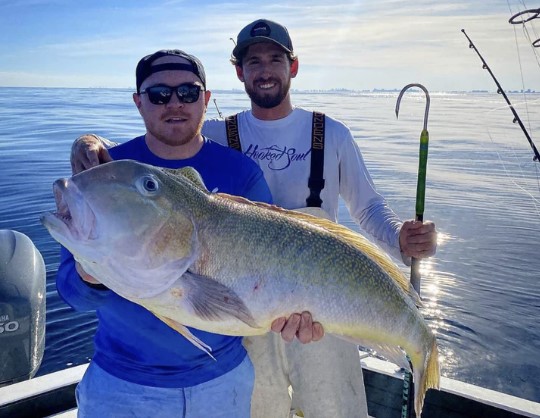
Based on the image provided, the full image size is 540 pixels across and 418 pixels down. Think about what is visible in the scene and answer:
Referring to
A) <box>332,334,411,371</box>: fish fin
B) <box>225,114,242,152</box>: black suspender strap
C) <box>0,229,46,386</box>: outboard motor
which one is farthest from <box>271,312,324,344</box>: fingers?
<box>0,229,46,386</box>: outboard motor

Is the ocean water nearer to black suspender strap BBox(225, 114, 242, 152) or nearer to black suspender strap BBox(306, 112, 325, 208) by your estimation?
black suspender strap BBox(306, 112, 325, 208)

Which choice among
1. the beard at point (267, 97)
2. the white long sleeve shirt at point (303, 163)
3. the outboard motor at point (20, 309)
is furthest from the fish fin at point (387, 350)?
the outboard motor at point (20, 309)

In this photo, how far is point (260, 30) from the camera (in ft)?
11.1

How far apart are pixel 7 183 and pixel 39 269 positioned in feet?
33.0

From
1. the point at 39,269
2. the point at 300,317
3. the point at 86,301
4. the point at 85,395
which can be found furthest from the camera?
the point at 39,269

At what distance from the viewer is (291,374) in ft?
11.5

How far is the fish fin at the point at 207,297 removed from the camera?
1979mm

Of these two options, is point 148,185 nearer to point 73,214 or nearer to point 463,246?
point 73,214

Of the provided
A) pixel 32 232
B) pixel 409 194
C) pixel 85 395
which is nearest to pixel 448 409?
pixel 85 395

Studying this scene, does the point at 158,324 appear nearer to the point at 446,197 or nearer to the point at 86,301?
the point at 86,301

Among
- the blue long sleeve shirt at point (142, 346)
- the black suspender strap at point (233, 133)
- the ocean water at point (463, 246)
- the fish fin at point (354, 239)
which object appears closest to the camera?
the fish fin at point (354, 239)

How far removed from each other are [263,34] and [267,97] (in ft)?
1.35

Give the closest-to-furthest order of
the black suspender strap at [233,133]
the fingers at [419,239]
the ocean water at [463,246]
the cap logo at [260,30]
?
the fingers at [419,239] < the cap logo at [260,30] < the black suspender strap at [233,133] < the ocean water at [463,246]

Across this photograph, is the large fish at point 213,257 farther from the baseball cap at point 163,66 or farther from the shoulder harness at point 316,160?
the shoulder harness at point 316,160
